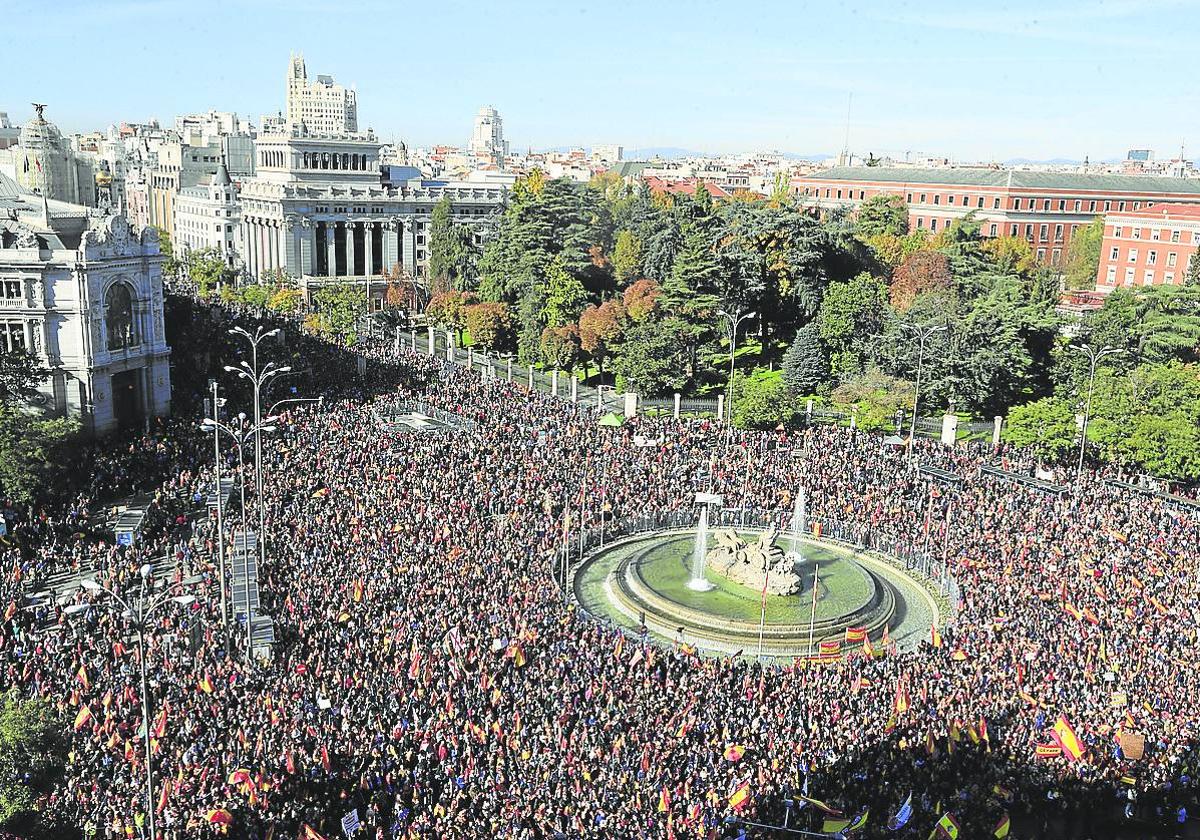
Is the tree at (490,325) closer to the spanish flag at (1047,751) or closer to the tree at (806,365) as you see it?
the tree at (806,365)

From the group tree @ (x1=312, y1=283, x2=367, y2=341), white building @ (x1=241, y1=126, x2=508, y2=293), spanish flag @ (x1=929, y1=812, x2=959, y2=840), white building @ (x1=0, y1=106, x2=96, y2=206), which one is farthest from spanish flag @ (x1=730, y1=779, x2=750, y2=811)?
white building @ (x1=241, y1=126, x2=508, y2=293)

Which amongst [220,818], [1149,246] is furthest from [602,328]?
[1149,246]

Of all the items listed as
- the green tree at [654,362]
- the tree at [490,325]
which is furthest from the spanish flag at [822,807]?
the tree at [490,325]

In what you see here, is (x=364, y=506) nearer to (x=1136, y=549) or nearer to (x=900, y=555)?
(x=900, y=555)

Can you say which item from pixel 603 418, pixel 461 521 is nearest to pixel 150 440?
pixel 461 521

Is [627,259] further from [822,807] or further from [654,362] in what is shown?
[822,807]

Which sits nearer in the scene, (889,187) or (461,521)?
(461,521)
